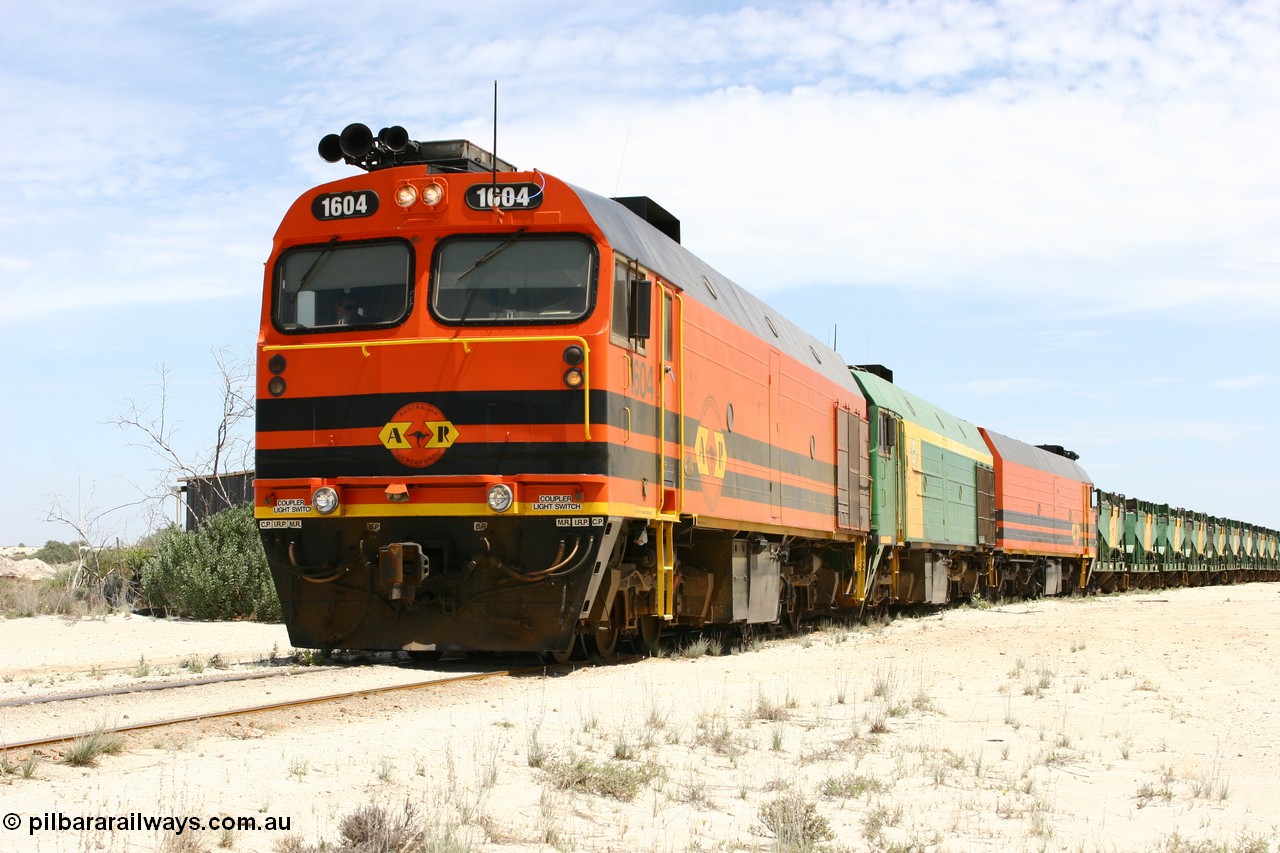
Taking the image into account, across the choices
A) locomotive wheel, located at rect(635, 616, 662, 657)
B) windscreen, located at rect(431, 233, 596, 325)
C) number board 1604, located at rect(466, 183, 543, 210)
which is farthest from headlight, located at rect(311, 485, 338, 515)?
locomotive wheel, located at rect(635, 616, 662, 657)

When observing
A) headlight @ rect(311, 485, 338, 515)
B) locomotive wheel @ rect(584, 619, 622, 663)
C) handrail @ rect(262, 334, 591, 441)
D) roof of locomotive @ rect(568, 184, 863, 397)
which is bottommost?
locomotive wheel @ rect(584, 619, 622, 663)

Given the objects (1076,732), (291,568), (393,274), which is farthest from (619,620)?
(1076,732)

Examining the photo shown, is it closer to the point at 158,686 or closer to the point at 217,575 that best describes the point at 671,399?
the point at 158,686

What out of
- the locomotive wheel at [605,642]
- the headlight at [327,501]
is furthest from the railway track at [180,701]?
the headlight at [327,501]

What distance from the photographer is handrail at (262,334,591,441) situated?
10.4 m

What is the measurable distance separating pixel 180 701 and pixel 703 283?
7102 mm

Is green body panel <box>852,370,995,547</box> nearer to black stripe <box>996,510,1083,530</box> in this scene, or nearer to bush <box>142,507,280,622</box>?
black stripe <box>996,510,1083,530</box>

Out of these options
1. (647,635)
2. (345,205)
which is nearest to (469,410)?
(345,205)

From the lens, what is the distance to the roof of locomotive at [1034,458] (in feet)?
104

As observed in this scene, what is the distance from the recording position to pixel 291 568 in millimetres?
10969

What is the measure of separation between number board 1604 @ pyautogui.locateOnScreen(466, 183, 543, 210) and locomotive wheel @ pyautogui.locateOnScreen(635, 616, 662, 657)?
430 centimetres

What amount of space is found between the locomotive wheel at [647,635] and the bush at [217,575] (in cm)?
821

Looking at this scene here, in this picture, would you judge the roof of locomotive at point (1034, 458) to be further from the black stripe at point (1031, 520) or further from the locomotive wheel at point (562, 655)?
the locomotive wheel at point (562, 655)

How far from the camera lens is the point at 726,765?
755 cm
